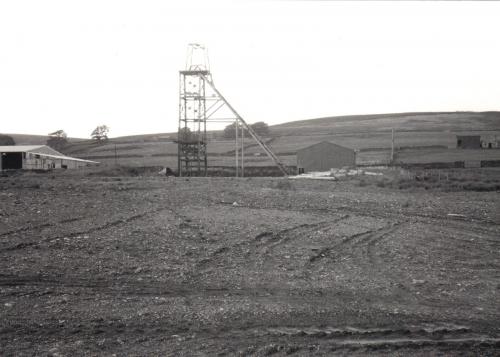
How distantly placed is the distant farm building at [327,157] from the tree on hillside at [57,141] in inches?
2199

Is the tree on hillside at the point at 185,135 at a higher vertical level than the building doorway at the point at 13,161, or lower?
higher

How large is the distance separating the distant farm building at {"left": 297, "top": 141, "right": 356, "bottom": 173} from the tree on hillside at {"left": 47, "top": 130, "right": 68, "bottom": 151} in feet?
183

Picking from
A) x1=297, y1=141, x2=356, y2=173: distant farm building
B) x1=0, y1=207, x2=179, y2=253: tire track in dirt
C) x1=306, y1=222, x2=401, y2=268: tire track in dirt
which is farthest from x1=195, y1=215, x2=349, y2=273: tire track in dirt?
x1=297, y1=141, x2=356, y2=173: distant farm building

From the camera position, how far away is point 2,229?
1319 centimetres

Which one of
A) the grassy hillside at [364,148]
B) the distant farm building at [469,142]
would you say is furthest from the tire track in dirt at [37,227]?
the distant farm building at [469,142]

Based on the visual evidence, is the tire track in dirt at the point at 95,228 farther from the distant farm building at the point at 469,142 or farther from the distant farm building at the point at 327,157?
the distant farm building at the point at 469,142

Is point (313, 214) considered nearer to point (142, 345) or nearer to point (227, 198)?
point (227, 198)

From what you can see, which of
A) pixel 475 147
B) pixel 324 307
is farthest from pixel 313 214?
pixel 475 147

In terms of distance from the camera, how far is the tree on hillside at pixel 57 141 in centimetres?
9085

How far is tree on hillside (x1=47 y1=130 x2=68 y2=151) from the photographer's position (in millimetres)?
90850

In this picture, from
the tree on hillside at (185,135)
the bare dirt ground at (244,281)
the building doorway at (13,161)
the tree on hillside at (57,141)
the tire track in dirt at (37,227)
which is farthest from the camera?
the tree on hillside at (57,141)

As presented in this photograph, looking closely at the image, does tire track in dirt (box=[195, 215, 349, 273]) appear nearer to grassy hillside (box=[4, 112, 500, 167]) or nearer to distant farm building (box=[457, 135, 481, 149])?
grassy hillside (box=[4, 112, 500, 167])

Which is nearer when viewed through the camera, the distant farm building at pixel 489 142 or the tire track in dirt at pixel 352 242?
the tire track in dirt at pixel 352 242

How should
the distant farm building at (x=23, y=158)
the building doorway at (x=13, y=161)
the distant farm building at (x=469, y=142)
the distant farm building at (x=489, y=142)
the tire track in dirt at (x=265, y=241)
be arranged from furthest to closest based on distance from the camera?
1. the distant farm building at (x=469, y=142)
2. the distant farm building at (x=489, y=142)
3. the building doorway at (x=13, y=161)
4. the distant farm building at (x=23, y=158)
5. the tire track in dirt at (x=265, y=241)
